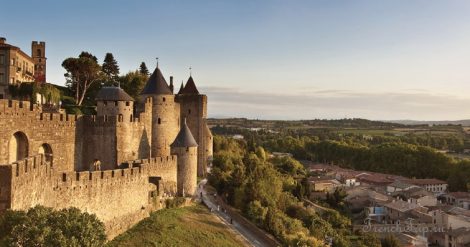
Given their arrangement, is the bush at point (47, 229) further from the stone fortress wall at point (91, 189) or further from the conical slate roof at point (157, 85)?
the conical slate roof at point (157, 85)

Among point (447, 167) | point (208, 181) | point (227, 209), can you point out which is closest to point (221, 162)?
point (208, 181)

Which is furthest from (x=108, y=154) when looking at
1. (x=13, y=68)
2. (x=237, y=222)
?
(x=13, y=68)

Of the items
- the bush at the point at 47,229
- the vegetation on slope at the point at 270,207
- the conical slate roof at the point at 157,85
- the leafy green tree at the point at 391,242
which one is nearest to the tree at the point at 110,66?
the vegetation on slope at the point at 270,207

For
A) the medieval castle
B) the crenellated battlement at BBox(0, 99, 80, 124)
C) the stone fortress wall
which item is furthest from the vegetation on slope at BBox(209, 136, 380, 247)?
the crenellated battlement at BBox(0, 99, 80, 124)

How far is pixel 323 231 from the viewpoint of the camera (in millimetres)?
37719

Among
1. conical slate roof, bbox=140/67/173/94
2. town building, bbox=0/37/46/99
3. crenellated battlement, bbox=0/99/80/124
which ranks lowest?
crenellated battlement, bbox=0/99/80/124

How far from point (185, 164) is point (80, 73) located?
54.3 feet

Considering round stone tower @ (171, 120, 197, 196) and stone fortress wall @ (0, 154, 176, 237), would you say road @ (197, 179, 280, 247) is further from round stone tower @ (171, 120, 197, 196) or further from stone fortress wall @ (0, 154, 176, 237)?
stone fortress wall @ (0, 154, 176, 237)

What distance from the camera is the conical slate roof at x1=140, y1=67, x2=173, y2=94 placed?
30.8m

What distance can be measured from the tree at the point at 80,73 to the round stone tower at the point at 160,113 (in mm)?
10176

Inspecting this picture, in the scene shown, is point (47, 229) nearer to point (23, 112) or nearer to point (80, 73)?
point (23, 112)

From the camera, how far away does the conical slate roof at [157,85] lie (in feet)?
101

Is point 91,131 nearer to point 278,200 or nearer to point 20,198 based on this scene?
point 20,198

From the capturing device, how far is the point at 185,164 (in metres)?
28.8
